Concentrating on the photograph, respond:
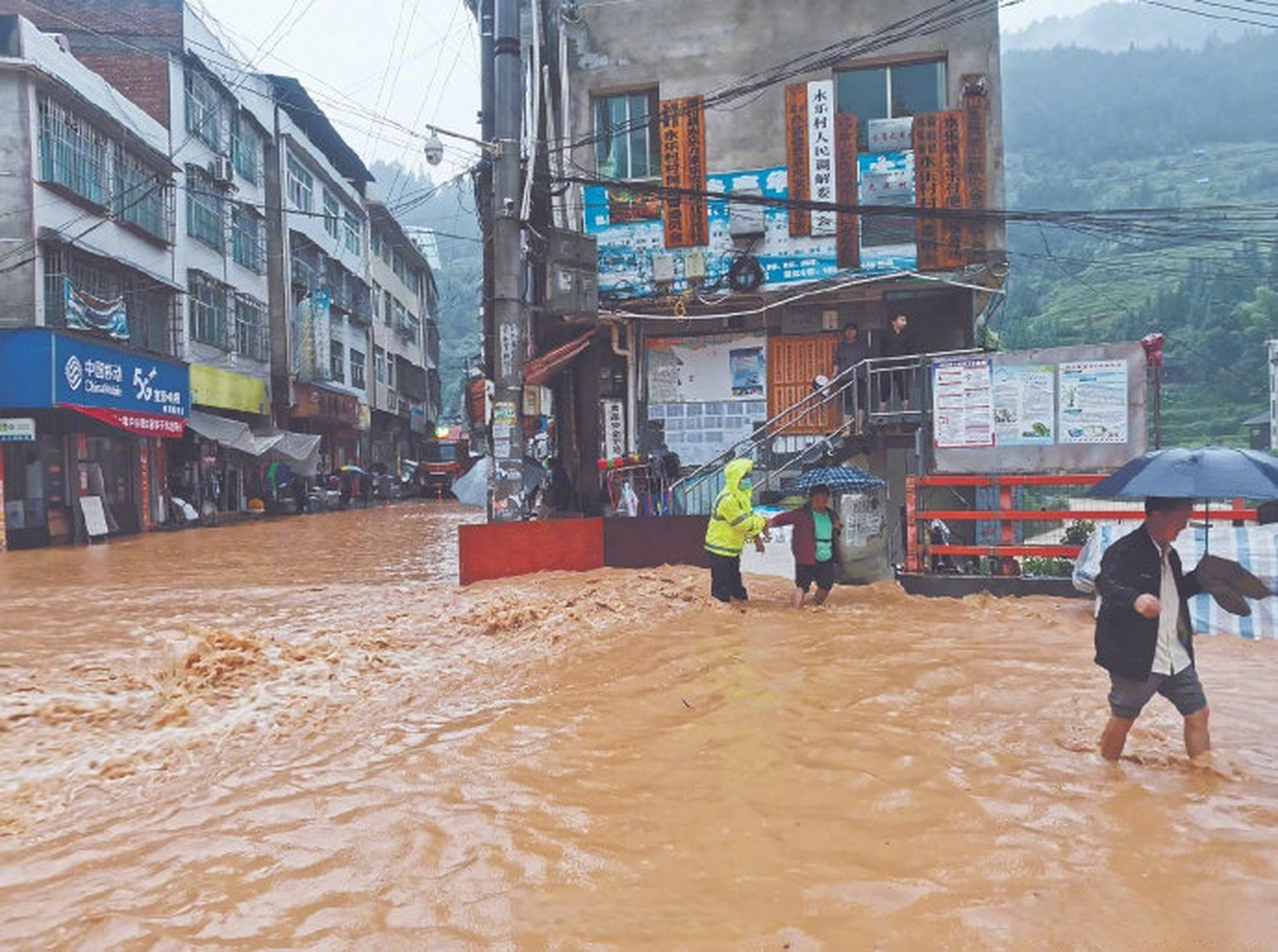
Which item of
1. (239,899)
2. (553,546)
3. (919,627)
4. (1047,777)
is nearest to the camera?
(239,899)

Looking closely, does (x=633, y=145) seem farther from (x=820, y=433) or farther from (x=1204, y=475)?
(x=1204, y=475)

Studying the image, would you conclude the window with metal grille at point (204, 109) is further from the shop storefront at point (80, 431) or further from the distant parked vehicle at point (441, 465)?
the distant parked vehicle at point (441, 465)

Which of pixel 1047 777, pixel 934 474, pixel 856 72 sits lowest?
pixel 1047 777

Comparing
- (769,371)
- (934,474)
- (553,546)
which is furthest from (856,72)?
(553,546)

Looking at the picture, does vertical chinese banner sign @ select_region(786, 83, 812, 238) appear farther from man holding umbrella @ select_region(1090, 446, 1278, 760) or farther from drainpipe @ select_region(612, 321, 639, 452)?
man holding umbrella @ select_region(1090, 446, 1278, 760)

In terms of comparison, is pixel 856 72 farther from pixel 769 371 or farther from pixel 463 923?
pixel 463 923

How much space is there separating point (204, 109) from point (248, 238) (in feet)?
14.6

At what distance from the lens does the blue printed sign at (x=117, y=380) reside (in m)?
18.7

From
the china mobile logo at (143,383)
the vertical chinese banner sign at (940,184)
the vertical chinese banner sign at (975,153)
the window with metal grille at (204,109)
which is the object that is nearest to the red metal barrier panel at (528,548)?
the vertical chinese banner sign at (940,184)

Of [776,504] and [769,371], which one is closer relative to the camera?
[776,504]

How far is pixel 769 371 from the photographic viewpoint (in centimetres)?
1714

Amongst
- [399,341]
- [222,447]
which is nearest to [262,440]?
[222,447]

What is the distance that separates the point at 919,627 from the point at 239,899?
638cm

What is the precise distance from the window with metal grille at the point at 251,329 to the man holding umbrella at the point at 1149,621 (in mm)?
30018
